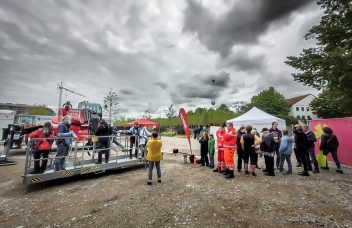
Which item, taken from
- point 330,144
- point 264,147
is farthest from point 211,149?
point 330,144

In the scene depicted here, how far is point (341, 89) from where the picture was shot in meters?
11.2

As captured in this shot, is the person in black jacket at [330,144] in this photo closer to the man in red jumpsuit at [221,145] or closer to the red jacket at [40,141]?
the man in red jumpsuit at [221,145]

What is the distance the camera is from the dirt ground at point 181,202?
3.88m

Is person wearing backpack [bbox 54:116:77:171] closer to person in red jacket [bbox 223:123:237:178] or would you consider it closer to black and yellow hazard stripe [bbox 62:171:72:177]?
black and yellow hazard stripe [bbox 62:171:72:177]

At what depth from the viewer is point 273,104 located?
56.8 m

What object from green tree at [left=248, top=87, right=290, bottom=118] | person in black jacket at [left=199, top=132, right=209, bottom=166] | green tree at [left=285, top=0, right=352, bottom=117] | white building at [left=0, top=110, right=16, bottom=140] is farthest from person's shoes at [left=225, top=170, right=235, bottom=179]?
green tree at [left=248, top=87, right=290, bottom=118]

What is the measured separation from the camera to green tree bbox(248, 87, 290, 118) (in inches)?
2228

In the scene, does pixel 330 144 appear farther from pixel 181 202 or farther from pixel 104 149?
pixel 104 149

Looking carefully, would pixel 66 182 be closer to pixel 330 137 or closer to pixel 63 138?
pixel 63 138

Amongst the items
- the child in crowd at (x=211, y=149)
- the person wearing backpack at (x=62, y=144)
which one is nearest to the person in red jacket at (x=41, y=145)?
the person wearing backpack at (x=62, y=144)

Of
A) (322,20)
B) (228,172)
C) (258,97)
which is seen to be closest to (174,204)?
(228,172)

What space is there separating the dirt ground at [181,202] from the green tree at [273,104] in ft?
178

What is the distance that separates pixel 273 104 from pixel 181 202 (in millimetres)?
59447

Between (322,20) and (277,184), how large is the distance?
40.4 ft
